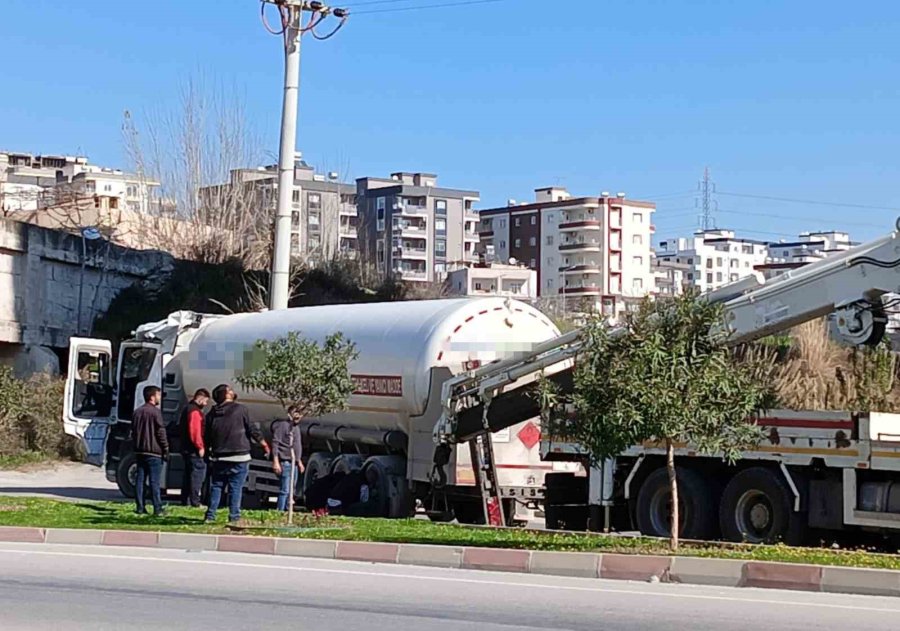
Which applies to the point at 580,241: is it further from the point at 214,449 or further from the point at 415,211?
the point at 214,449

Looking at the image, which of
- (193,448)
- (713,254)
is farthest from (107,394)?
(713,254)

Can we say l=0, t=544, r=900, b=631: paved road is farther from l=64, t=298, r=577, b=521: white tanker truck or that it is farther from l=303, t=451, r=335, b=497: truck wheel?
l=303, t=451, r=335, b=497: truck wheel

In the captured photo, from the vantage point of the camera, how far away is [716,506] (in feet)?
58.0

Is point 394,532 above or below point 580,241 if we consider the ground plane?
below

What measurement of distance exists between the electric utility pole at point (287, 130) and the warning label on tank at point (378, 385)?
31.7ft

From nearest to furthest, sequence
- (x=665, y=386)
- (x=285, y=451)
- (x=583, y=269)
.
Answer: (x=665, y=386)
(x=285, y=451)
(x=583, y=269)

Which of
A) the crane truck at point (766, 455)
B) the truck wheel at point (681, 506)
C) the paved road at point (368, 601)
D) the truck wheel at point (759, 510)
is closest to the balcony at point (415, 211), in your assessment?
the crane truck at point (766, 455)

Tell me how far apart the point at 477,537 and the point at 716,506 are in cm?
331

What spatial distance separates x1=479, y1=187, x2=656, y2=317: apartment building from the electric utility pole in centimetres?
9975

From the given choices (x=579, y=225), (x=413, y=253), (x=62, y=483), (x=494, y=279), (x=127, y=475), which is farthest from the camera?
(x=579, y=225)

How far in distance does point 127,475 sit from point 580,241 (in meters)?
111

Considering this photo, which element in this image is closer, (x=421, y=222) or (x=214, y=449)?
(x=214, y=449)

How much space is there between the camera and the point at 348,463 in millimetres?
21688

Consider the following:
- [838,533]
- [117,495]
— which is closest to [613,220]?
[117,495]
